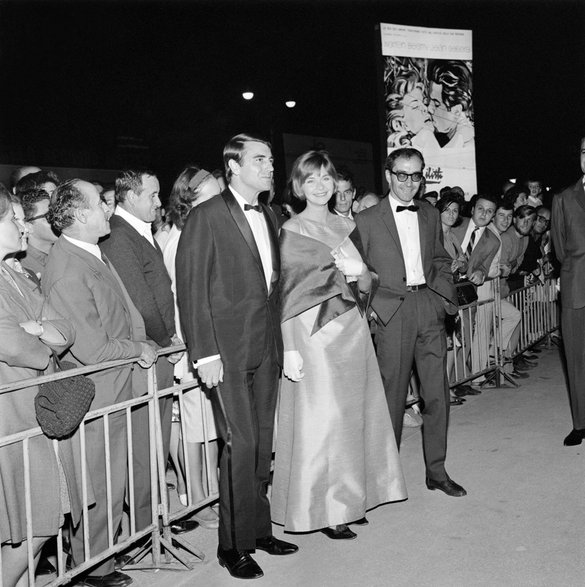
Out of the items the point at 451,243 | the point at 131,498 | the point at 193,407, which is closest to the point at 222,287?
the point at 193,407

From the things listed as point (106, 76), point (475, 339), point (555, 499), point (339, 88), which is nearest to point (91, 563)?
point (555, 499)

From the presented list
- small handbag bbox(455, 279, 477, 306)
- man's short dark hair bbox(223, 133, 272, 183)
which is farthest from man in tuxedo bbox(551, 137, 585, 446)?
man's short dark hair bbox(223, 133, 272, 183)

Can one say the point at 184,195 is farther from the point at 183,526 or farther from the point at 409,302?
the point at 183,526

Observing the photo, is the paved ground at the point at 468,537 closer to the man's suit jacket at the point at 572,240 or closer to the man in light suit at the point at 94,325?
the man in light suit at the point at 94,325

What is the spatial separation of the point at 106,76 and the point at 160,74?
1.61 metres

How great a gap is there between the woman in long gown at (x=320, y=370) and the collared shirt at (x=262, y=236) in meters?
0.15

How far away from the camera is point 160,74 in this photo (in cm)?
1691

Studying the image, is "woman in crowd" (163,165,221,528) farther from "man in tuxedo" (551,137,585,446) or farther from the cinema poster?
the cinema poster

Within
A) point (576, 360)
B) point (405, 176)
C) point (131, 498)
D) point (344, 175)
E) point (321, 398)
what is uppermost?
point (344, 175)

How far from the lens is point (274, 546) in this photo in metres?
4.02

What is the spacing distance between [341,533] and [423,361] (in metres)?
1.23

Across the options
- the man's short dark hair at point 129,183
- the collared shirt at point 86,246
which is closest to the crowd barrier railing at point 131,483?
the collared shirt at point 86,246

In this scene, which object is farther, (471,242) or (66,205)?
(471,242)

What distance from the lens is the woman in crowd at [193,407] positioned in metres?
4.56
